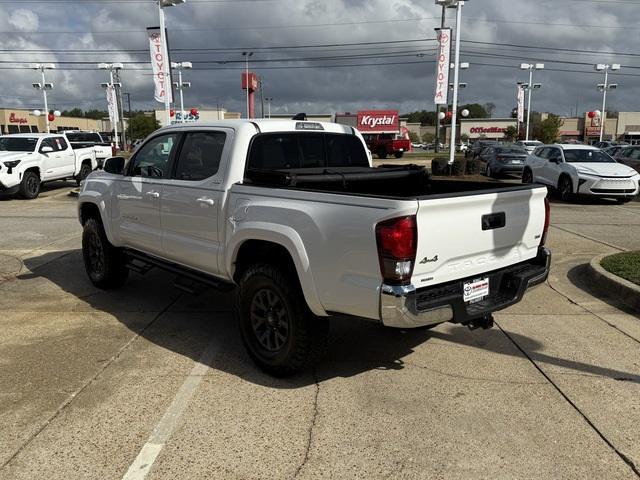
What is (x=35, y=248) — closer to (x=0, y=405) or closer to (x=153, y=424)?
(x=0, y=405)

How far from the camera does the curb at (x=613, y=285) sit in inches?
230

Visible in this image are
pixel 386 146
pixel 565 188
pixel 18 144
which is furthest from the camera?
pixel 386 146

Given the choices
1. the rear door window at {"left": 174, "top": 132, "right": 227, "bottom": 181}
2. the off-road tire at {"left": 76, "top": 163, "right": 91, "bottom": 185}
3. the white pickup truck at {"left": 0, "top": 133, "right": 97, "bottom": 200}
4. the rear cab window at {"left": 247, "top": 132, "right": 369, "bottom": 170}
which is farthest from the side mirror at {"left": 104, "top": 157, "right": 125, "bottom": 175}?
the off-road tire at {"left": 76, "top": 163, "right": 91, "bottom": 185}

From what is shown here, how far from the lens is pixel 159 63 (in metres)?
19.8

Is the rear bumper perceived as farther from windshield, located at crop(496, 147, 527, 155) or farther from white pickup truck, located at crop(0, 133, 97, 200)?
windshield, located at crop(496, 147, 527, 155)

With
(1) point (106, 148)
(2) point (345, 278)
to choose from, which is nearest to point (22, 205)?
(1) point (106, 148)

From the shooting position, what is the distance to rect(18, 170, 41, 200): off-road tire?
16172 mm

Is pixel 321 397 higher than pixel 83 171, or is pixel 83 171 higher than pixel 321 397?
pixel 83 171

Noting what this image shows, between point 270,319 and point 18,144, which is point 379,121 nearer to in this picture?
point 18,144

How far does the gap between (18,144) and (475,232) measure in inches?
659

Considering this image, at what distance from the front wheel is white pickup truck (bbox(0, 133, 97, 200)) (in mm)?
13981

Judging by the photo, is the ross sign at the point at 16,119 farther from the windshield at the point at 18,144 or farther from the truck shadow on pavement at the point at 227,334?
the truck shadow on pavement at the point at 227,334

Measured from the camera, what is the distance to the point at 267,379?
165 inches

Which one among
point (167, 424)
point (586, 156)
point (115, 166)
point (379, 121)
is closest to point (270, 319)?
point (167, 424)
